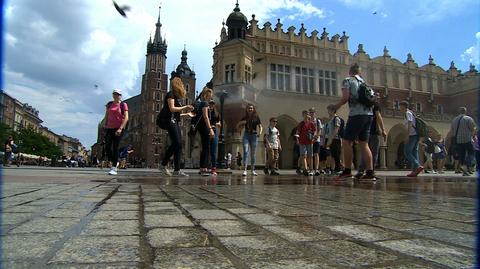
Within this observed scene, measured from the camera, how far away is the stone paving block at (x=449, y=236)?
1810mm

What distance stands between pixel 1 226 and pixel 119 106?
717 centimetres

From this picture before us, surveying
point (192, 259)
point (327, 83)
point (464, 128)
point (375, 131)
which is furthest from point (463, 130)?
point (327, 83)

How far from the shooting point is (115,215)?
8.34 feet

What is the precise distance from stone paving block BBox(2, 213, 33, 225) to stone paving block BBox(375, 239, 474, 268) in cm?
196

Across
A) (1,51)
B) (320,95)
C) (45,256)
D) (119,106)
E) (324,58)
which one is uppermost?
(324,58)

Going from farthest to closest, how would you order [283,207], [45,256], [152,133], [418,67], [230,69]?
[152,133] → [418,67] → [230,69] → [283,207] → [45,256]

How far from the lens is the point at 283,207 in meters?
3.13

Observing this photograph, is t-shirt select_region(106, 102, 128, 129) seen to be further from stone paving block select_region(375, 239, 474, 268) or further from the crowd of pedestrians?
stone paving block select_region(375, 239, 474, 268)

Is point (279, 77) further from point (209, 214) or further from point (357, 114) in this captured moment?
point (209, 214)

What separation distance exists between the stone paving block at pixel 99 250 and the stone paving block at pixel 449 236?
1.44m

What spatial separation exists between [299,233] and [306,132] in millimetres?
8895

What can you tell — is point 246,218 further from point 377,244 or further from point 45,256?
point 45,256

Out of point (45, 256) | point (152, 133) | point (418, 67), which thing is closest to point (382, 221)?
point (45, 256)

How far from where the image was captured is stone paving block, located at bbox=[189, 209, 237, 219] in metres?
2.55
